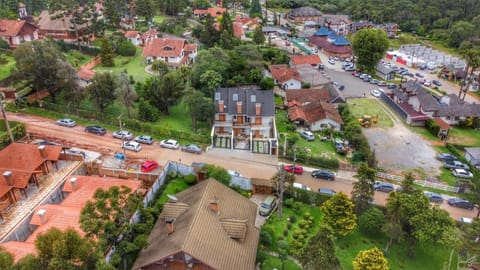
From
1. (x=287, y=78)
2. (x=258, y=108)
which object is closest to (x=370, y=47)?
(x=287, y=78)

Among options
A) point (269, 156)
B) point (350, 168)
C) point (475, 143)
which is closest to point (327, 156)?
point (350, 168)

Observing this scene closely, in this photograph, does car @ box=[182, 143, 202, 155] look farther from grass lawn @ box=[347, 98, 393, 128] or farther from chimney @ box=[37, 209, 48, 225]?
grass lawn @ box=[347, 98, 393, 128]

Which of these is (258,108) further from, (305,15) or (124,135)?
(305,15)

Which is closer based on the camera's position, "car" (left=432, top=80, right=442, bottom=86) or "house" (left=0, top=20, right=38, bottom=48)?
"house" (left=0, top=20, right=38, bottom=48)

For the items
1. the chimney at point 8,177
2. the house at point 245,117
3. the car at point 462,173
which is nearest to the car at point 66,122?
the chimney at point 8,177

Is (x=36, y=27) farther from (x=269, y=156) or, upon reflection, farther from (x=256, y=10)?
(x=256, y=10)

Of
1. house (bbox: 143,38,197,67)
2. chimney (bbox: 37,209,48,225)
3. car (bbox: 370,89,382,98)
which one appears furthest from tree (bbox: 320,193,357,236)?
house (bbox: 143,38,197,67)

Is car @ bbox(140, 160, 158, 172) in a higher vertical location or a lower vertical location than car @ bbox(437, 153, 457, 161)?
higher
